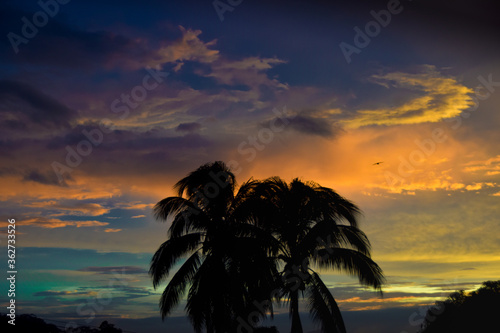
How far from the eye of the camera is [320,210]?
1198 inches

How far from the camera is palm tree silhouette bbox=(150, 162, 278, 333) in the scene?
24922 millimetres

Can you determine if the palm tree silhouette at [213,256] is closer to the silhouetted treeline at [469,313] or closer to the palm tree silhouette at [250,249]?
the palm tree silhouette at [250,249]

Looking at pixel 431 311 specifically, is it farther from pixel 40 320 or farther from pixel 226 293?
pixel 40 320

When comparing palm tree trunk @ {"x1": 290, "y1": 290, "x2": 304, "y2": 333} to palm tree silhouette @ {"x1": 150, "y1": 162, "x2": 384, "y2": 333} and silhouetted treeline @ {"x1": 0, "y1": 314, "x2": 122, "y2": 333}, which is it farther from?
silhouetted treeline @ {"x1": 0, "y1": 314, "x2": 122, "y2": 333}

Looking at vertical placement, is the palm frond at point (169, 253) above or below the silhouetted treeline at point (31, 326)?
above

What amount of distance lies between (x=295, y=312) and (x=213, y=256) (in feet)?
22.8

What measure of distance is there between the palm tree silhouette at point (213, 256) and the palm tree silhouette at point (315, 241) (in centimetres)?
217

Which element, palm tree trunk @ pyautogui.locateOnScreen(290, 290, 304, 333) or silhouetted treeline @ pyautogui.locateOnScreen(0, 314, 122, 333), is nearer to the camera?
silhouetted treeline @ pyautogui.locateOnScreen(0, 314, 122, 333)

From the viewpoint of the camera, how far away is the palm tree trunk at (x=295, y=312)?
28.9 metres

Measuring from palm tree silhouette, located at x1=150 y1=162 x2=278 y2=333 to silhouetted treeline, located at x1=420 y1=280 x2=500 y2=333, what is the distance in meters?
13.7

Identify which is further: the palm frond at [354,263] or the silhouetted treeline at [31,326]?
the palm frond at [354,263]

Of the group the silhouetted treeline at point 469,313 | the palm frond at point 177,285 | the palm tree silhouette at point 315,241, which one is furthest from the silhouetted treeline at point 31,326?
the silhouetted treeline at point 469,313

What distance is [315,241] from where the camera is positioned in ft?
96.5

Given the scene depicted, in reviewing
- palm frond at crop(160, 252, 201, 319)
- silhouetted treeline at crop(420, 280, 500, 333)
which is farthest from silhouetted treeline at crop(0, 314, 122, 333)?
silhouetted treeline at crop(420, 280, 500, 333)
